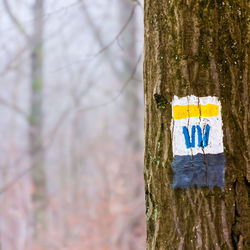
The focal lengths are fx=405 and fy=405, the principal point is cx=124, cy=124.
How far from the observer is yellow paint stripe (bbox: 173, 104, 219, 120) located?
163cm

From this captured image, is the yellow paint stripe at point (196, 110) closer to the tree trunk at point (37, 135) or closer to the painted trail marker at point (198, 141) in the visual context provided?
the painted trail marker at point (198, 141)

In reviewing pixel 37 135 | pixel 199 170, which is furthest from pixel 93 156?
pixel 199 170

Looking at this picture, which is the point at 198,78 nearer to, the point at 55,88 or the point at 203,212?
the point at 203,212

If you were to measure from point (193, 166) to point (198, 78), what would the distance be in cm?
36

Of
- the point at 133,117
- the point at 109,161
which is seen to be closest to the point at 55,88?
the point at 109,161

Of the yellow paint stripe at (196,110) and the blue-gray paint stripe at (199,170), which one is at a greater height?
the yellow paint stripe at (196,110)

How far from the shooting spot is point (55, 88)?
60.8ft

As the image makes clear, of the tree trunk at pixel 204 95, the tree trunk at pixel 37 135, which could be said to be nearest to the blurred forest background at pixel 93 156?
the tree trunk at pixel 37 135

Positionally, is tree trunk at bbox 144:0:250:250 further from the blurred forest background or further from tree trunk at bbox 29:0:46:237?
tree trunk at bbox 29:0:46:237

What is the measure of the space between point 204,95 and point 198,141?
0.19 meters

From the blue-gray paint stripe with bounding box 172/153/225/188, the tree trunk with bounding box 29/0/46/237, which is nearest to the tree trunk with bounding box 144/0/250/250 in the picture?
the blue-gray paint stripe with bounding box 172/153/225/188

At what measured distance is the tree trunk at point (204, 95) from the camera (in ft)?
5.31

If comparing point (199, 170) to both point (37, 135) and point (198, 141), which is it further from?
point (37, 135)

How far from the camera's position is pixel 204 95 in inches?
63.8
